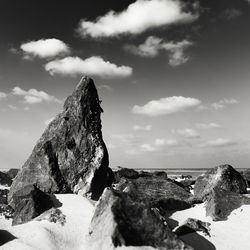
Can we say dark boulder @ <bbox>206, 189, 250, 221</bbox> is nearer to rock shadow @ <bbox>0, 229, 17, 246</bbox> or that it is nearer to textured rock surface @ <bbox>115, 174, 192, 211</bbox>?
textured rock surface @ <bbox>115, 174, 192, 211</bbox>

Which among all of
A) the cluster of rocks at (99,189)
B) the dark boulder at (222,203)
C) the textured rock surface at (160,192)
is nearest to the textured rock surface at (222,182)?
the cluster of rocks at (99,189)

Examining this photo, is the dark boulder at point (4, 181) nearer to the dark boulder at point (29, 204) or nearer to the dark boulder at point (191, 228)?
the dark boulder at point (29, 204)

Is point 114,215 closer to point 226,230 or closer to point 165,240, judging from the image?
point 165,240

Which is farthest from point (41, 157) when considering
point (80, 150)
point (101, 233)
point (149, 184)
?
point (101, 233)

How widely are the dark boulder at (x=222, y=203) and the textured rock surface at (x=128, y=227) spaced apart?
233 inches

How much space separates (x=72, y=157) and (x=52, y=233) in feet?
24.9

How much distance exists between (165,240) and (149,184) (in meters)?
9.33

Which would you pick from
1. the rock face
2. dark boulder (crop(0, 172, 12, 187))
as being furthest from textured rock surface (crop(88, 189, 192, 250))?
dark boulder (crop(0, 172, 12, 187))

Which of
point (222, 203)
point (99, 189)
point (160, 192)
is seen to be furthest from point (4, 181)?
point (222, 203)

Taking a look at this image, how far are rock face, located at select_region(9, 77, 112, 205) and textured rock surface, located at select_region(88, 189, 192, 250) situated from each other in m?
7.35

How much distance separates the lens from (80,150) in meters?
24.5

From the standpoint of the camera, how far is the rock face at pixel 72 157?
76.6ft

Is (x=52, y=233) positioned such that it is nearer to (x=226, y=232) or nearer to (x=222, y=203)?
(x=226, y=232)

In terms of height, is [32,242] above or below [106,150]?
below
